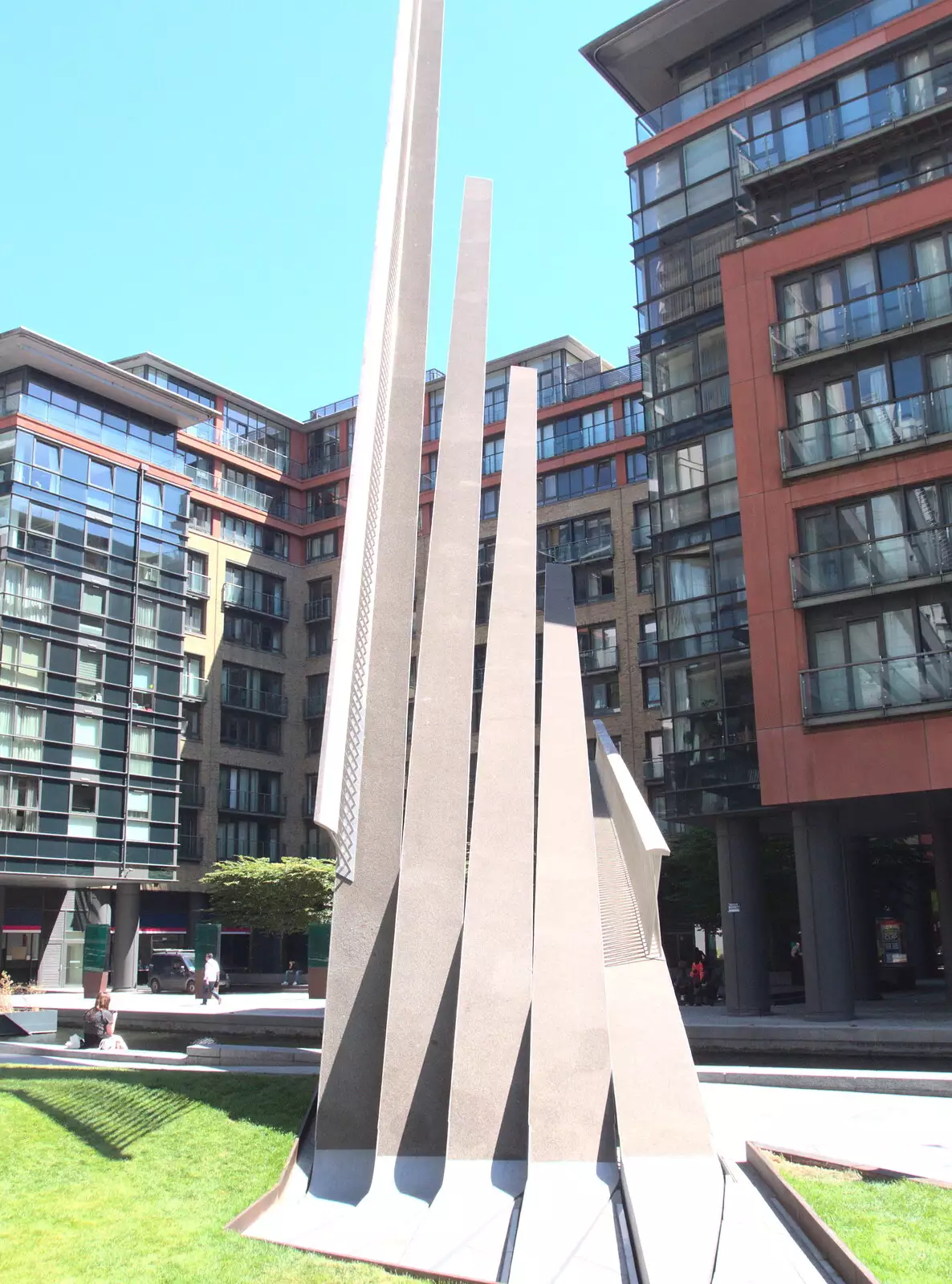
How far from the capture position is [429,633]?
1160 cm

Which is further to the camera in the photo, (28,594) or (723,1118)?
(28,594)

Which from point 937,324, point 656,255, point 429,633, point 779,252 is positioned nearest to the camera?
point 429,633

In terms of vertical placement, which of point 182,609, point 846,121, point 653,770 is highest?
point 846,121

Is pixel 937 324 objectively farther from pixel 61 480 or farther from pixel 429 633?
pixel 61 480

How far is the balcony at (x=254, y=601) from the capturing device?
5897 cm

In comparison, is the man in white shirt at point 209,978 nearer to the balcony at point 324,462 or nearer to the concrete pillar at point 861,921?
the concrete pillar at point 861,921

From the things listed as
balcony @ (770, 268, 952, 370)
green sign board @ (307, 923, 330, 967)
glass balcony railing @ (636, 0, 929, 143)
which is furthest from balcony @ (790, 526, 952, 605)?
green sign board @ (307, 923, 330, 967)

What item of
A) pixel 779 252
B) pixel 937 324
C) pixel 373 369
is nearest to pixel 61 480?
pixel 779 252

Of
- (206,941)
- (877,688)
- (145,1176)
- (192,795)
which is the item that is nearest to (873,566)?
(877,688)

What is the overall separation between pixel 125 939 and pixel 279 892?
631 cm

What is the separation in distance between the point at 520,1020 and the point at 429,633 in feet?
12.1

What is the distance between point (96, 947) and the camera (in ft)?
127

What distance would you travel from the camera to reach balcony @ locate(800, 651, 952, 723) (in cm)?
2355

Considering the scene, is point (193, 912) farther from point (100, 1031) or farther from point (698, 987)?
point (100, 1031)
